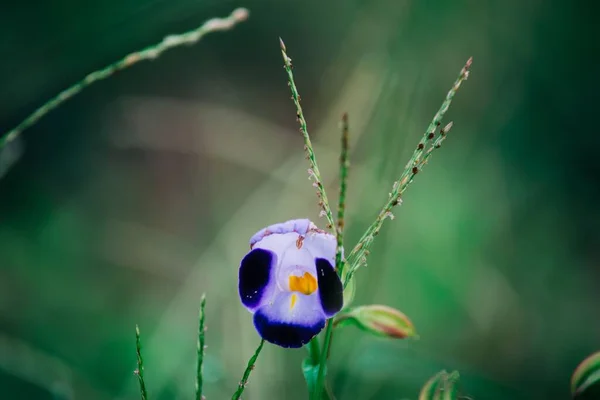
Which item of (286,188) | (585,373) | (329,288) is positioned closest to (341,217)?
(329,288)

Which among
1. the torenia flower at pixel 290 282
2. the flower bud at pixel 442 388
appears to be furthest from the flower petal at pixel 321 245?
the flower bud at pixel 442 388

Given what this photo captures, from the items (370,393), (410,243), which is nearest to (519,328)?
(410,243)

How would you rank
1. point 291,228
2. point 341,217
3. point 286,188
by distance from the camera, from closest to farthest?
point 341,217 → point 291,228 → point 286,188

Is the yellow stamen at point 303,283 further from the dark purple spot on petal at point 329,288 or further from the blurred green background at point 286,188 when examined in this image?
the blurred green background at point 286,188

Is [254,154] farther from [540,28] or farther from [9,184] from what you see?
[540,28]

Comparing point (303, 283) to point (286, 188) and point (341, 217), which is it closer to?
point (341, 217)

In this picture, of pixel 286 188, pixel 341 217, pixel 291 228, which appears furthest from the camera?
pixel 286 188

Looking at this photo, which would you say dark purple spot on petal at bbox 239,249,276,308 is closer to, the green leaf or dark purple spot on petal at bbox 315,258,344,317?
dark purple spot on petal at bbox 315,258,344,317
